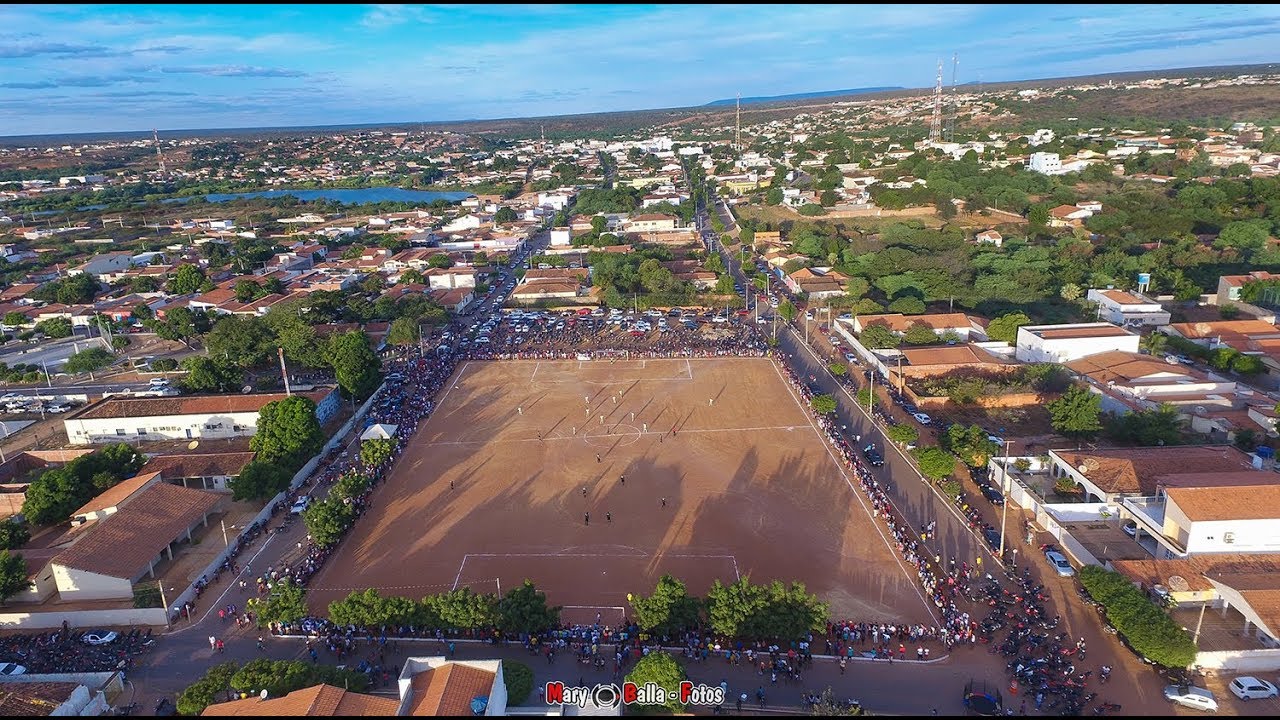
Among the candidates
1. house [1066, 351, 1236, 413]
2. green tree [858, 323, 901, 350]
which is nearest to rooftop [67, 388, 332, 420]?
green tree [858, 323, 901, 350]

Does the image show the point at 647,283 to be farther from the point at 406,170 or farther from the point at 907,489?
the point at 406,170

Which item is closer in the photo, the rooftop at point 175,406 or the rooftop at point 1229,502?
the rooftop at point 1229,502

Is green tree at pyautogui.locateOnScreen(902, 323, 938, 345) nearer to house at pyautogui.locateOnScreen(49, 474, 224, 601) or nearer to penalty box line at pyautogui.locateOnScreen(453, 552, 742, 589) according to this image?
penalty box line at pyautogui.locateOnScreen(453, 552, 742, 589)

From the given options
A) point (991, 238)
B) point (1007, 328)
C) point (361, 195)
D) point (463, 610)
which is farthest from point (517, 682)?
point (361, 195)

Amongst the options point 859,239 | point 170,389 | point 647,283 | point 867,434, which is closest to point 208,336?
point 170,389

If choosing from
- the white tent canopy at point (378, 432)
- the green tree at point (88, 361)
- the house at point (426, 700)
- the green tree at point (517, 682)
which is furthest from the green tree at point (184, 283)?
the green tree at point (517, 682)

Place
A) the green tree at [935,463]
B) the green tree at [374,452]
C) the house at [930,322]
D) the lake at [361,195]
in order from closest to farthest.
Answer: the green tree at [935,463]
the green tree at [374,452]
the house at [930,322]
the lake at [361,195]

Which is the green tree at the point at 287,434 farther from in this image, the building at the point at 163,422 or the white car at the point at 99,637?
the white car at the point at 99,637
